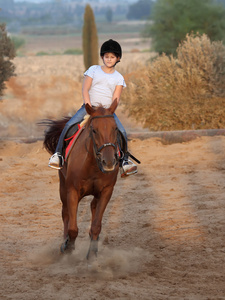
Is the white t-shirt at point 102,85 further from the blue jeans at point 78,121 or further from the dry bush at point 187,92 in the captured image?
the dry bush at point 187,92

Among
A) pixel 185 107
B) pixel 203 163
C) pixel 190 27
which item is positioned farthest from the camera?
pixel 190 27

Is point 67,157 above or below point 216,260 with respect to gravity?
above

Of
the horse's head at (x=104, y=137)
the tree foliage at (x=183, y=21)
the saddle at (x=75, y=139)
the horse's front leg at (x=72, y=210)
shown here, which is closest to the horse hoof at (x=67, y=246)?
the horse's front leg at (x=72, y=210)

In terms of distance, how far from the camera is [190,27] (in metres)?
31.8

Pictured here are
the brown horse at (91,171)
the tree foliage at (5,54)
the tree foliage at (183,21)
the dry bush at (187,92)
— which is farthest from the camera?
the tree foliage at (183,21)

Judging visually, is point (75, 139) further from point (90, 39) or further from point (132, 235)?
point (90, 39)

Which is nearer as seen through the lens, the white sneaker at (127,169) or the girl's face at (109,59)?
the girl's face at (109,59)

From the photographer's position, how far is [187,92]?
51.3 feet

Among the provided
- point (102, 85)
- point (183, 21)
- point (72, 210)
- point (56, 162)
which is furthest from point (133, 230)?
point (183, 21)

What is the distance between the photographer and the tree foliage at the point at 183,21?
3191cm

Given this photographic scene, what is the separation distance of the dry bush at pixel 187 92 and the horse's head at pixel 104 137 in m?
10.3

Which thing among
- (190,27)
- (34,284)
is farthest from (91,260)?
(190,27)

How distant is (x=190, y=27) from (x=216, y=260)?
91.2ft

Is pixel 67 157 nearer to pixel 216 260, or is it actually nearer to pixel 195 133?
pixel 216 260
